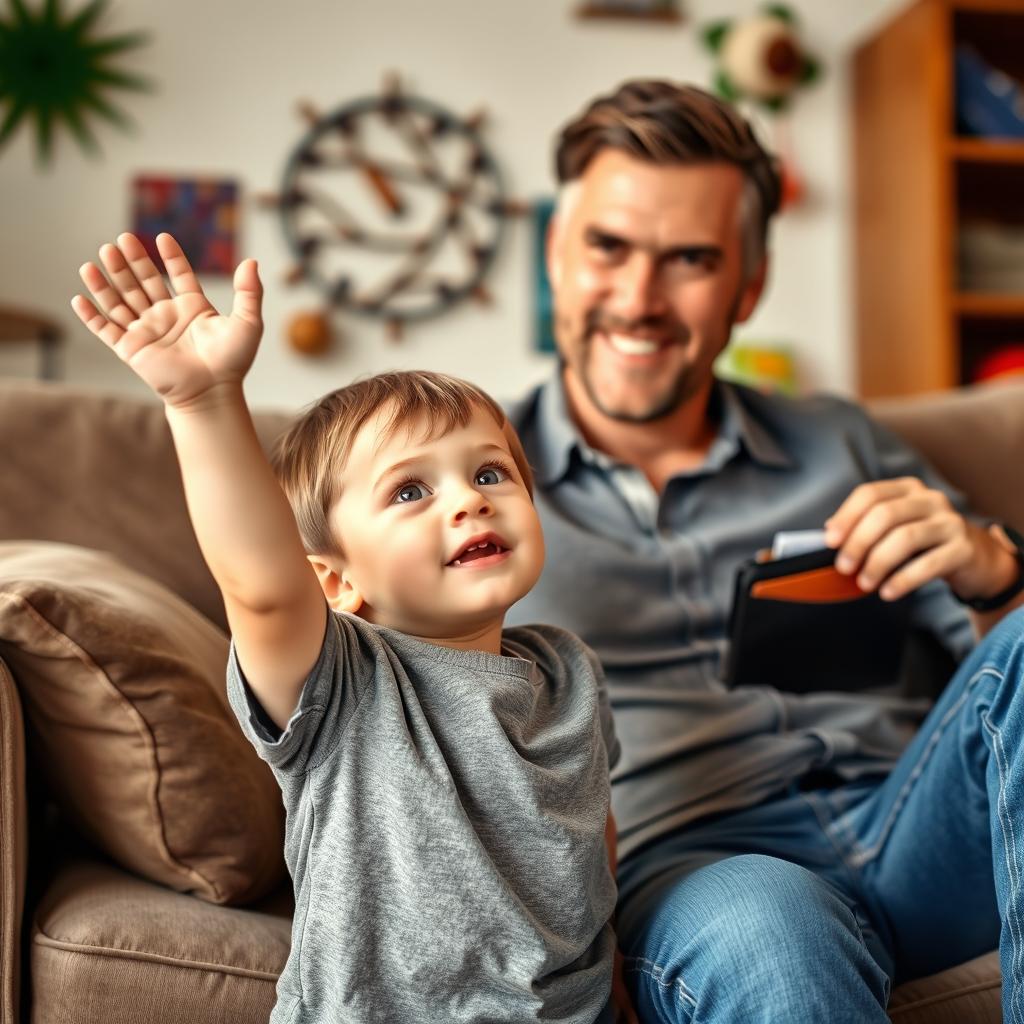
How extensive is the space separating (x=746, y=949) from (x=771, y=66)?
8.52 ft

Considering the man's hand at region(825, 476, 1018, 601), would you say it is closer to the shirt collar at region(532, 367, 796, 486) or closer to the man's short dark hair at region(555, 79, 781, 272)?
the shirt collar at region(532, 367, 796, 486)

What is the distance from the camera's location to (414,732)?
82 cm

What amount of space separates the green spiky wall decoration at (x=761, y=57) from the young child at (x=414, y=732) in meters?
2.39

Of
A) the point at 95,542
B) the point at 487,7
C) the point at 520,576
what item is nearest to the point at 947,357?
the point at 487,7

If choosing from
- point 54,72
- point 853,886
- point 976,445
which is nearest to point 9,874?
point 853,886

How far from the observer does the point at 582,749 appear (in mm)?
889

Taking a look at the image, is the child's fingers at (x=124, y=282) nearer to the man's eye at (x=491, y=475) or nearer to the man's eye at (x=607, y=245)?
the man's eye at (x=491, y=475)

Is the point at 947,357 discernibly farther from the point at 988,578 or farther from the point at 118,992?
the point at 118,992

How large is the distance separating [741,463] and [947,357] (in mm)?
1692

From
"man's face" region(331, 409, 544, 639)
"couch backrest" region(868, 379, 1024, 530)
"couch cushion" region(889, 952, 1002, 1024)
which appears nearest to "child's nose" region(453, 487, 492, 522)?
"man's face" region(331, 409, 544, 639)

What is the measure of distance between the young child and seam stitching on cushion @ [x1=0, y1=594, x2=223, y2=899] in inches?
8.3

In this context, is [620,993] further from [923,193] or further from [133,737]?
[923,193]

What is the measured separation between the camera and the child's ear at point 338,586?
0.89 meters

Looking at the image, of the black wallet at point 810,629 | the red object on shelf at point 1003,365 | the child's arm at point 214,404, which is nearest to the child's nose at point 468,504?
the child's arm at point 214,404
